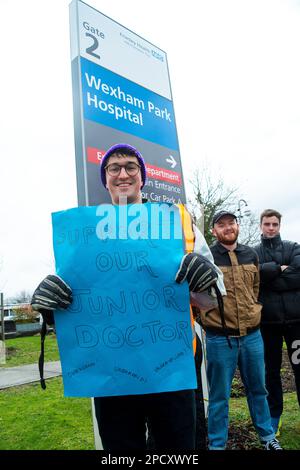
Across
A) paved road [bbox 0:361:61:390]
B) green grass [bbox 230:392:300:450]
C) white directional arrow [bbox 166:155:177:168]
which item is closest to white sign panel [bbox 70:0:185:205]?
white directional arrow [bbox 166:155:177:168]

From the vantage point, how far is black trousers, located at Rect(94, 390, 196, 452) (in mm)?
1493

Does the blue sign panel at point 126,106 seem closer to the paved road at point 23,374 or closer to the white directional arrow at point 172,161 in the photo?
the white directional arrow at point 172,161

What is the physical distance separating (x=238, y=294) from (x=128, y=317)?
1572 mm

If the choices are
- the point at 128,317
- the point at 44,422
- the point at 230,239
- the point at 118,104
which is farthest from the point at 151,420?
the point at 44,422

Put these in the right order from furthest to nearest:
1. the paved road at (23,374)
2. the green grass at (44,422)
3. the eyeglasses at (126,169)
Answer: the paved road at (23,374) < the green grass at (44,422) < the eyeglasses at (126,169)

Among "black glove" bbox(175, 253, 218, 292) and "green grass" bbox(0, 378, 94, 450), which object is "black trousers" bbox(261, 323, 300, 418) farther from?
"black glove" bbox(175, 253, 218, 292)

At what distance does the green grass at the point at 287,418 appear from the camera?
3.10 m

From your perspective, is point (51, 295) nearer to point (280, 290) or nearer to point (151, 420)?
point (151, 420)

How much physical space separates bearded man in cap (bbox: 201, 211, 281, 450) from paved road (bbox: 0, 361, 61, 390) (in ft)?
15.1

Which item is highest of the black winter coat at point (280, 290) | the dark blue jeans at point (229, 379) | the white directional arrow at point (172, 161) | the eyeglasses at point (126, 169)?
the white directional arrow at point (172, 161)

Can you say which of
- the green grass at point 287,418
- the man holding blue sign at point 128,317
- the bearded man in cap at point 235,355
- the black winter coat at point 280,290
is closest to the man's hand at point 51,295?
the man holding blue sign at point 128,317

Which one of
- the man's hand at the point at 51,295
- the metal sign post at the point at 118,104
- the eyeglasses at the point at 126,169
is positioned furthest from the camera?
the metal sign post at the point at 118,104

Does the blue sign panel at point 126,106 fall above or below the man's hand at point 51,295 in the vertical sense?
above
